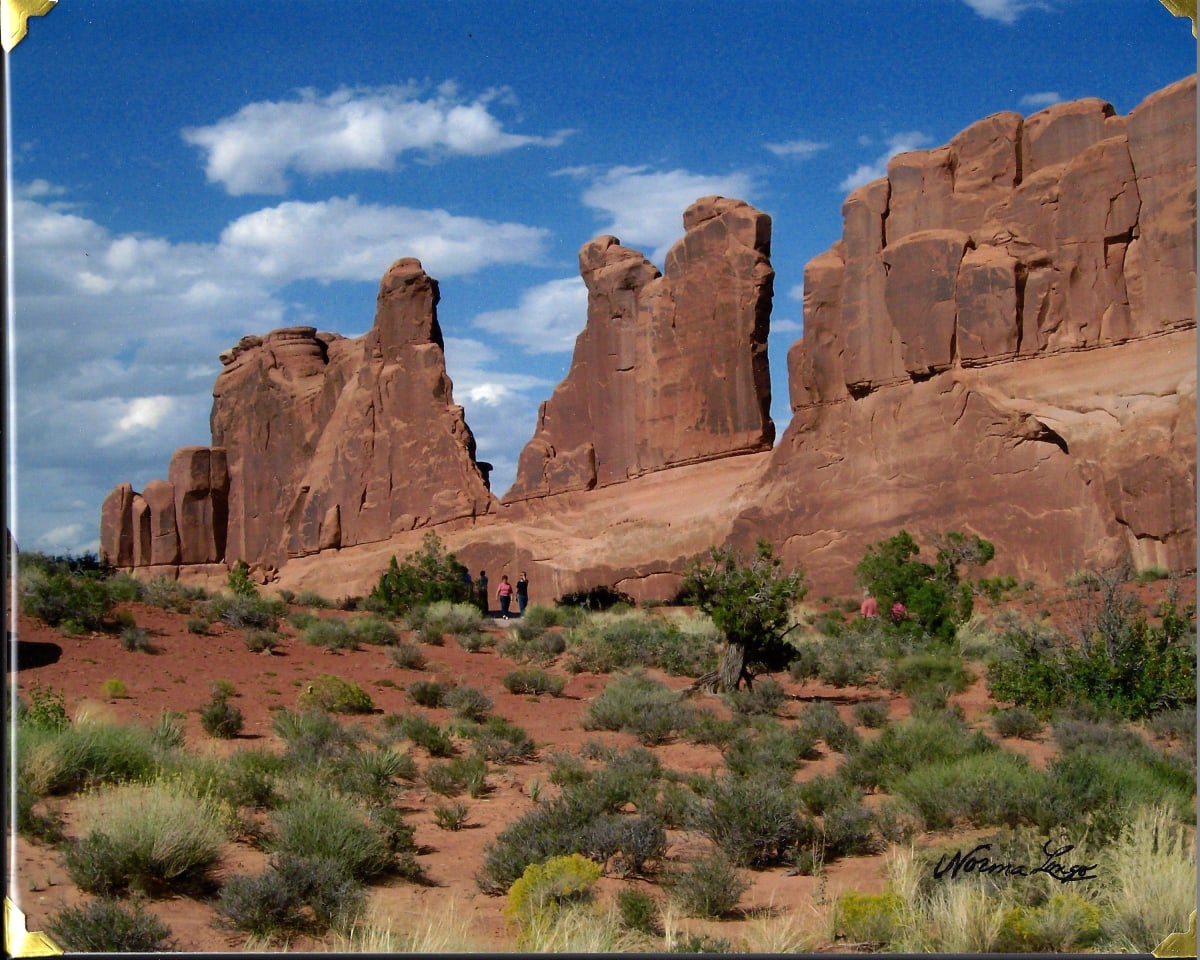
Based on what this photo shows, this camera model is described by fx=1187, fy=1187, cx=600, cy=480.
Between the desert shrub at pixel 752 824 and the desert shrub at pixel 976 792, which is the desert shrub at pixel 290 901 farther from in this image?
the desert shrub at pixel 976 792

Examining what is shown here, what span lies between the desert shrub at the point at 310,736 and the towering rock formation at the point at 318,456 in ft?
113

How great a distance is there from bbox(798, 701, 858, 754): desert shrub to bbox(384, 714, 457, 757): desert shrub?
4.29 metres

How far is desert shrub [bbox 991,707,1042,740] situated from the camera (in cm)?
1438

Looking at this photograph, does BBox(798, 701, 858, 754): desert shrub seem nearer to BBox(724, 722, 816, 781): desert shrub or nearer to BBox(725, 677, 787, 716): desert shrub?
BBox(724, 722, 816, 781): desert shrub

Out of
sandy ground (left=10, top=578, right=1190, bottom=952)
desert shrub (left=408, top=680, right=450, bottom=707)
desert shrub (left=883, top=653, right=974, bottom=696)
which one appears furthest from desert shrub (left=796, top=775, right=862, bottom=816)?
desert shrub (left=408, top=680, right=450, bottom=707)

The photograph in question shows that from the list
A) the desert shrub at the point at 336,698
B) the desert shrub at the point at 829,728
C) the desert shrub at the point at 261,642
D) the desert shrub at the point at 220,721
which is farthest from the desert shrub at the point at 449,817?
the desert shrub at the point at 261,642

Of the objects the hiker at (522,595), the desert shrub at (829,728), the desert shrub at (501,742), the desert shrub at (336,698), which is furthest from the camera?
the hiker at (522,595)

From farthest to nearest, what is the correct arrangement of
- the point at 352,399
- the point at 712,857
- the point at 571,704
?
the point at 352,399, the point at 571,704, the point at 712,857

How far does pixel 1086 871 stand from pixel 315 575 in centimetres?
4781

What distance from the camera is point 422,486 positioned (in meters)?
50.8

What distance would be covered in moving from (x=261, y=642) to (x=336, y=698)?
5.24 m

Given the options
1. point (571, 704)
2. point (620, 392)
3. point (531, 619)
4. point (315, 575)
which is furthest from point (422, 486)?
point (571, 704)

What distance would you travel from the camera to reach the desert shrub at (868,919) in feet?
22.8

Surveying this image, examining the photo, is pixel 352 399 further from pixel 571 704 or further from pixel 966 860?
pixel 966 860
